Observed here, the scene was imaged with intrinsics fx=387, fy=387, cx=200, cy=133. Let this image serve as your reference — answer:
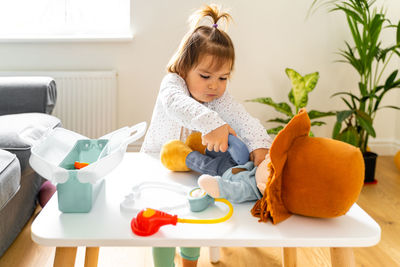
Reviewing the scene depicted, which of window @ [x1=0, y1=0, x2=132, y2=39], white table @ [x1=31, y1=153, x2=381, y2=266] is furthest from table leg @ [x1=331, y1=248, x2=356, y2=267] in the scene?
window @ [x1=0, y1=0, x2=132, y2=39]

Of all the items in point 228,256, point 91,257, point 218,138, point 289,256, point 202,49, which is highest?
point 202,49

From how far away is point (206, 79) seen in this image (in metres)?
1.16

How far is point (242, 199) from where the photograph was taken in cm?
80

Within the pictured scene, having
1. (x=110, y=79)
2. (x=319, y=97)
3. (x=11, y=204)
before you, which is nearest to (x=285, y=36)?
(x=319, y=97)

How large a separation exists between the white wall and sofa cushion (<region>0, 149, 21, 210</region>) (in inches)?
52.1

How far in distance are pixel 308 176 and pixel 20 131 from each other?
1143 millimetres

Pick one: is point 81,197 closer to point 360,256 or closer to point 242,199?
point 242,199

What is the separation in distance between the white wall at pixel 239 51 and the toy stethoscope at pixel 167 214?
1.68m

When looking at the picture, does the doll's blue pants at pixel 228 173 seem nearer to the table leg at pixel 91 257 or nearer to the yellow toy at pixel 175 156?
the yellow toy at pixel 175 156

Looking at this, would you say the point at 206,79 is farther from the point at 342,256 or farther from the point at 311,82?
the point at 311,82

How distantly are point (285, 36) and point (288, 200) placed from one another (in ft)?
6.48

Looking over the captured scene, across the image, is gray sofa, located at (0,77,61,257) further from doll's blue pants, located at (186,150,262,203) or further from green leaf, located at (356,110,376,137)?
green leaf, located at (356,110,376,137)

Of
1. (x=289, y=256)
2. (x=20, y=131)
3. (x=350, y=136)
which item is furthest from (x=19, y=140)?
(x=350, y=136)

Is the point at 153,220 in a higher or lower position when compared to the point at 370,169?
higher
